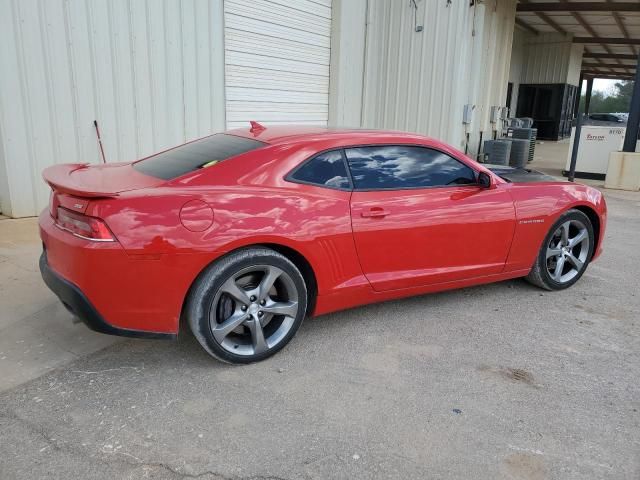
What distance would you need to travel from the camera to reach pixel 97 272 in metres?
2.85

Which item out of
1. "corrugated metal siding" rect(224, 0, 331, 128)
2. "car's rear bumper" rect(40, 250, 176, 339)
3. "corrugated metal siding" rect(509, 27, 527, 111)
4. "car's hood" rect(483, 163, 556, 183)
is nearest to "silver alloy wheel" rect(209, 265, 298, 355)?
"car's rear bumper" rect(40, 250, 176, 339)

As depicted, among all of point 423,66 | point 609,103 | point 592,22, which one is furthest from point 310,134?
point 609,103

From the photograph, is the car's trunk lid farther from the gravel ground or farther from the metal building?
the metal building

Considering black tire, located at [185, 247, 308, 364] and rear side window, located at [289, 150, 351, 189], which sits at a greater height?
rear side window, located at [289, 150, 351, 189]

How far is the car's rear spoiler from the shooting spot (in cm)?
292

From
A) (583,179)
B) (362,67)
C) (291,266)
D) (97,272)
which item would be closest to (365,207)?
(291,266)

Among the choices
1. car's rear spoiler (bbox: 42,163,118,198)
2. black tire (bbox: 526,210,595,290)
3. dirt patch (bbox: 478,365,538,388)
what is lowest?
dirt patch (bbox: 478,365,538,388)

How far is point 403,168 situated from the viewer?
3.89 meters

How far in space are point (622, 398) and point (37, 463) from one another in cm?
302

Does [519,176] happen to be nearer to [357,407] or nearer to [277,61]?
[357,407]

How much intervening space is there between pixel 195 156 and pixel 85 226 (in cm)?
98

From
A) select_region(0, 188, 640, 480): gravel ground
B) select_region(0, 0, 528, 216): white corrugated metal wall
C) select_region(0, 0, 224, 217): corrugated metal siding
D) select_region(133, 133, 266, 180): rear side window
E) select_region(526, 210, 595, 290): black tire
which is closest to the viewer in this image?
select_region(0, 188, 640, 480): gravel ground

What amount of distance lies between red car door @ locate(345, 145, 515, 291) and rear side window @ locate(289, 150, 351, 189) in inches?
3.1

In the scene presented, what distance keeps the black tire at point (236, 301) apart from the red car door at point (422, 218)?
21.1 inches
